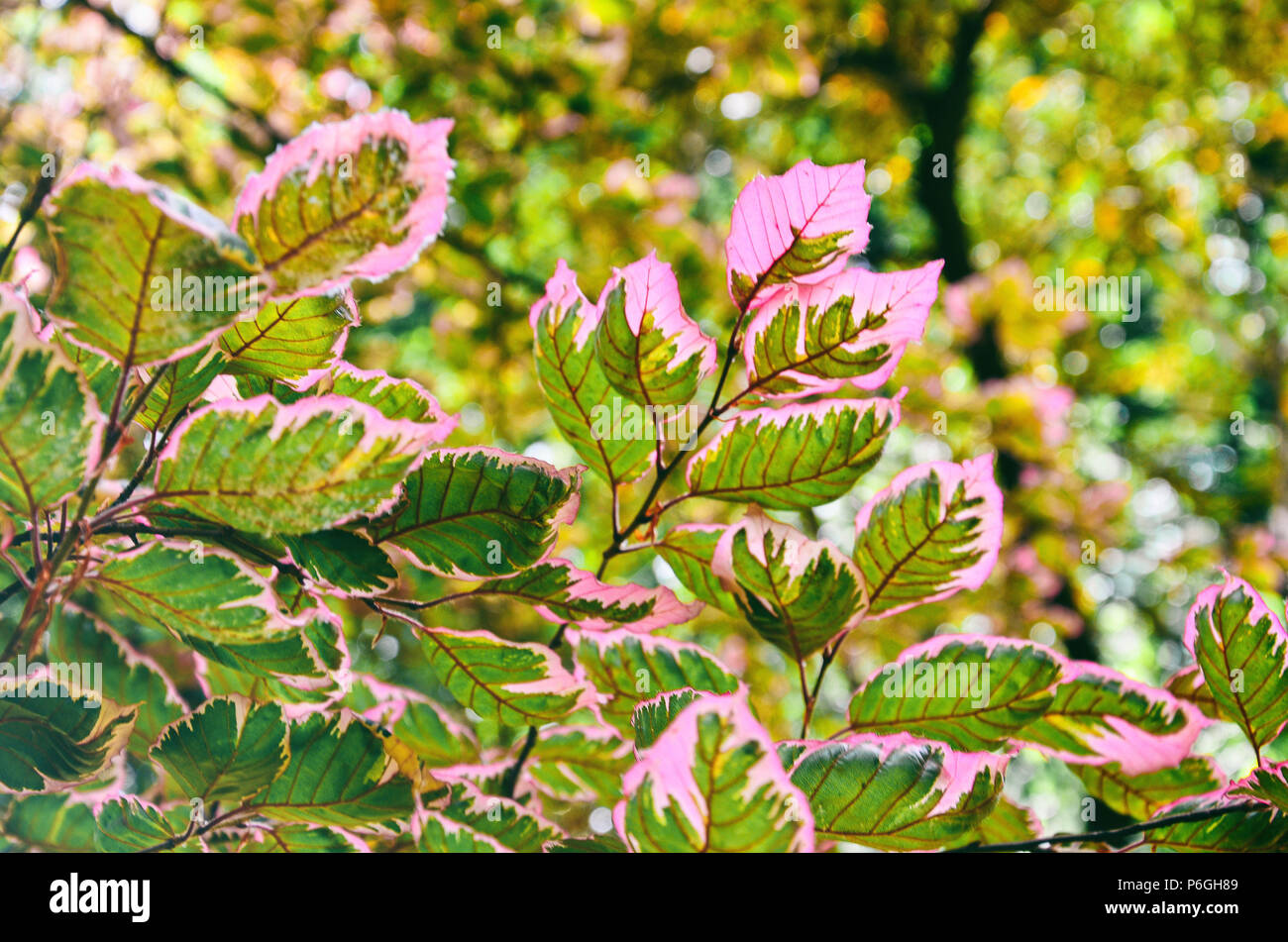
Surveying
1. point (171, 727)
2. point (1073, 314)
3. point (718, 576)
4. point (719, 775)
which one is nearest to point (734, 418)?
point (718, 576)

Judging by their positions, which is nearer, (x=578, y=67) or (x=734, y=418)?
(x=734, y=418)

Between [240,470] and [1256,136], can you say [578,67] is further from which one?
[1256,136]

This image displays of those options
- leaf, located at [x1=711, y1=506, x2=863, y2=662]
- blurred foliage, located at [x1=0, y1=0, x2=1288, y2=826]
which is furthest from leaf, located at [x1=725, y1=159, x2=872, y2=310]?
blurred foliage, located at [x1=0, y1=0, x2=1288, y2=826]

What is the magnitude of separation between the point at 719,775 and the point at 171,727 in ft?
0.84

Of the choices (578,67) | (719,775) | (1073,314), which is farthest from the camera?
(1073,314)

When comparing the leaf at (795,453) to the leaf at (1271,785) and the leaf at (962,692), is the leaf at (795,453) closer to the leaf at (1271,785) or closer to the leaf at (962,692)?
the leaf at (962,692)

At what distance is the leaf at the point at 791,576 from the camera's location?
0.37 meters

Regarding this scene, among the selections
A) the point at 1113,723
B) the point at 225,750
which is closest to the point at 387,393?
the point at 225,750

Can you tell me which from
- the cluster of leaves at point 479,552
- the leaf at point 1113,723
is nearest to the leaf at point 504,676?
the cluster of leaves at point 479,552

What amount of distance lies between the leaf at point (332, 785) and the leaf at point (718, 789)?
16 cm

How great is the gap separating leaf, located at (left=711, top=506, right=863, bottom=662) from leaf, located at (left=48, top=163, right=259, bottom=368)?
22cm

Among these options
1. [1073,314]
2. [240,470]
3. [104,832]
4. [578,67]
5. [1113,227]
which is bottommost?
[104,832]

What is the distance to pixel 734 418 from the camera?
38 centimetres

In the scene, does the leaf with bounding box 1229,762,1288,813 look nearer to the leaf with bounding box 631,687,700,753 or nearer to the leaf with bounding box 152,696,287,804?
the leaf with bounding box 631,687,700,753
